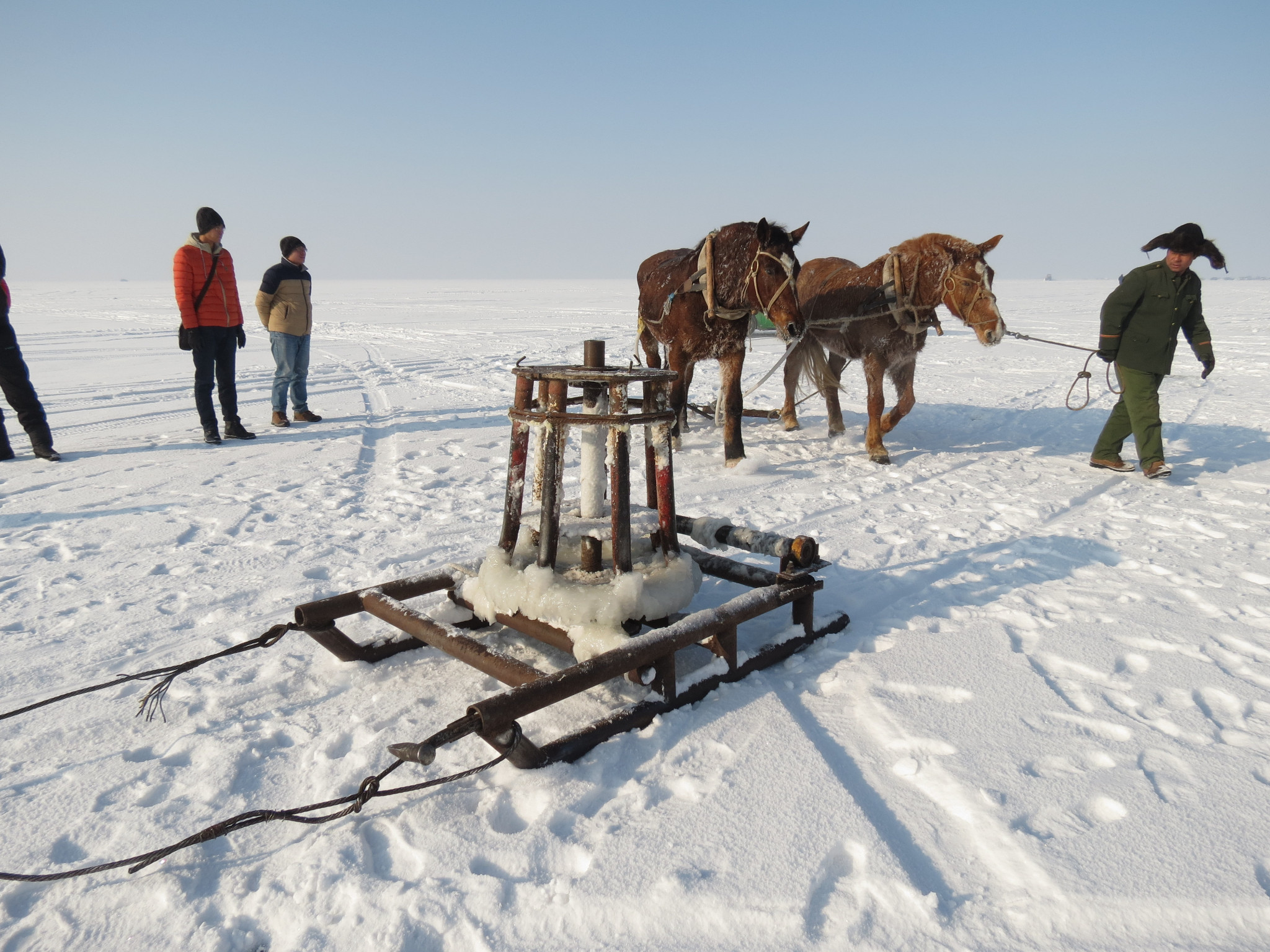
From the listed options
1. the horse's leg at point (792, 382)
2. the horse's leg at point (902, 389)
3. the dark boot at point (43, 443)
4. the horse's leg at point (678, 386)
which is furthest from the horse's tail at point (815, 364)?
the dark boot at point (43, 443)

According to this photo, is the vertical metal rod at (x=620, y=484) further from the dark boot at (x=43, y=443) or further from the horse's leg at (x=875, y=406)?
the dark boot at (x=43, y=443)

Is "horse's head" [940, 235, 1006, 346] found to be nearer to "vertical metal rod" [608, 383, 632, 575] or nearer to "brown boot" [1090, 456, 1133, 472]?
"brown boot" [1090, 456, 1133, 472]

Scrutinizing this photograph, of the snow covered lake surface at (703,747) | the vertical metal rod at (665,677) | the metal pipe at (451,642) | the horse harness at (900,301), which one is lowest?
the snow covered lake surface at (703,747)

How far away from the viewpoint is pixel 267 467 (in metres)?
6.30

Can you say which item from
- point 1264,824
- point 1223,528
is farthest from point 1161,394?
point 1264,824

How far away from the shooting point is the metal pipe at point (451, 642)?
95.9 inches

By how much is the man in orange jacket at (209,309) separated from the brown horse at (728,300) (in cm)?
396

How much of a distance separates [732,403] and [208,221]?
5.04 metres

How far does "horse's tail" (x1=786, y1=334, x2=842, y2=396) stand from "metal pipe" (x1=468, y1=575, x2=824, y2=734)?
4893 mm

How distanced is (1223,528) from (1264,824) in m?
3.49

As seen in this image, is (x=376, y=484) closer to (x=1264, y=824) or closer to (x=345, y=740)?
(x=345, y=740)

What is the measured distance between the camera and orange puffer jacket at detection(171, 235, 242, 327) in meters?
6.73

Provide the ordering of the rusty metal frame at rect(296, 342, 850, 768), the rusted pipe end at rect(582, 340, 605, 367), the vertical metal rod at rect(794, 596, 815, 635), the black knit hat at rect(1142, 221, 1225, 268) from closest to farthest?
the rusty metal frame at rect(296, 342, 850, 768), the rusted pipe end at rect(582, 340, 605, 367), the vertical metal rod at rect(794, 596, 815, 635), the black knit hat at rect(1142, 221, 1225, 268)

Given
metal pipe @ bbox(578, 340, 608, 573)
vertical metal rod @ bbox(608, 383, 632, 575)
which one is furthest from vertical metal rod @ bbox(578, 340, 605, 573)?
vertical metal rod @ bbox(608, 383, 632, 575)
